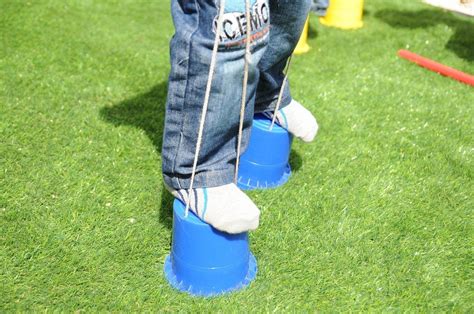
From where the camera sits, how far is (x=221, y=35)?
5.47 feet

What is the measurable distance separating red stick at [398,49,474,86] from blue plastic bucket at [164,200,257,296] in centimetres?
252

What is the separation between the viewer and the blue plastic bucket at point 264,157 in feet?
8.51

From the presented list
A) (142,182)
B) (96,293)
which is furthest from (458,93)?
(96,293)

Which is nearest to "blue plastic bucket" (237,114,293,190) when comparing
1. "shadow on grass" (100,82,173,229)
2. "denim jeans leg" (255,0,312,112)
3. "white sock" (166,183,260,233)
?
"denim jeans leg" (255,0,312,112)

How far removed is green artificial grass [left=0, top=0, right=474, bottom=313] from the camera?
6.75ft

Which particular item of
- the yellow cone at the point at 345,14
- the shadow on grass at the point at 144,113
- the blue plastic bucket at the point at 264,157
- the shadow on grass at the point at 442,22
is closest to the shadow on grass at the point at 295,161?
the blue plastic bucket at the point at 264,157

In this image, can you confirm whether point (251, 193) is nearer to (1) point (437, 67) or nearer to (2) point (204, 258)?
(2) point (204, 258)

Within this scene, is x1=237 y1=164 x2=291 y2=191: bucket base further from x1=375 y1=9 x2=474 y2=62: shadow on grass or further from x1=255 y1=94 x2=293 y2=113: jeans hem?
x1=375 y1=9 x2=474 y2=62: shadow on grass

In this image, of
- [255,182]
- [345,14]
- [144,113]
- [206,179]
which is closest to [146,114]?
[144,113]

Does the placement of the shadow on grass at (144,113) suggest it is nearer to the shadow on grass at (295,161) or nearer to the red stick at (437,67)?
the shadow on grass at (295,161)

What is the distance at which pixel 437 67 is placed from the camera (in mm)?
3996

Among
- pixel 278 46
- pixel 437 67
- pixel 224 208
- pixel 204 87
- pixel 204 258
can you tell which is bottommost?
pixel 437 67

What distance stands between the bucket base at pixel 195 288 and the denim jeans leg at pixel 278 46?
0.78 meters

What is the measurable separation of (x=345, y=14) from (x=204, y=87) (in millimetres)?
3447
